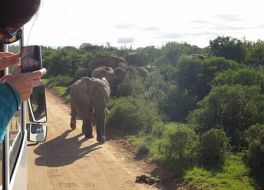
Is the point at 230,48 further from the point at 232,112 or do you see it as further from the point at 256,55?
the point at 232,112

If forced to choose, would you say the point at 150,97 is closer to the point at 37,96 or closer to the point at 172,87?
the point at 172,87

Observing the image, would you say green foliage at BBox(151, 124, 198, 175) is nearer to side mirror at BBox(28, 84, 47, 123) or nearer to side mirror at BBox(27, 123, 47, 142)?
side mirror at BBox(28, 84, 47, 123)

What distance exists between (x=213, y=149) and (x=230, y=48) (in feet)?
39.0

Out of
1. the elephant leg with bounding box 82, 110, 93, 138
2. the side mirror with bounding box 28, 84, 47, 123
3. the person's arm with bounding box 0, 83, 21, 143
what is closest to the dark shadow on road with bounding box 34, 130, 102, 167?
the elephant leg with bounding box 82, 110, 93, 138

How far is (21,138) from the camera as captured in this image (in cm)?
332

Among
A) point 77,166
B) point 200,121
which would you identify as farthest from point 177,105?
point 77,166

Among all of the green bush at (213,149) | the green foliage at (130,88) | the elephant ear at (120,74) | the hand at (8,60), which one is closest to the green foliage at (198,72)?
the green foliage at (130,88)

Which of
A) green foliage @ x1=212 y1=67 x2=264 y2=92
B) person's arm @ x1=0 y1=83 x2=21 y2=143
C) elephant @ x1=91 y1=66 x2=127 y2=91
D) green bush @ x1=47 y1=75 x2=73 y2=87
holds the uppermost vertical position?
person's arm @ x1=0 y1=83 x2=21 y2=143

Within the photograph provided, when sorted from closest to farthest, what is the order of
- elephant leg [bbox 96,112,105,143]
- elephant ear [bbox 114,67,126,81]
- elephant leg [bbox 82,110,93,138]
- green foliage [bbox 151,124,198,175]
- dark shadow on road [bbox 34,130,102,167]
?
green foliage [bbox 151,124,198,175], dark shadow on road [bbox 34,130,102,167], elephant leg [bbox 96,112,105,143], elephant leg [bbox 82,110,93,138], elephant ear [bbox 114,67,126,81]

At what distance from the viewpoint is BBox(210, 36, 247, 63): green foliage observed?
18750 mm

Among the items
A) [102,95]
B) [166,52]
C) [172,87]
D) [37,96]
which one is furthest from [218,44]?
[37,96]

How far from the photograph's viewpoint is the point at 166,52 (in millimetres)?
21078

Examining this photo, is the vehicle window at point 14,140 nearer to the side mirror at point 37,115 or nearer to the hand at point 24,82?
the side mirror at point 37,115

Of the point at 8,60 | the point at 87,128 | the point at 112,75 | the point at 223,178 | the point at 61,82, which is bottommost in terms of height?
the point at 223,178
